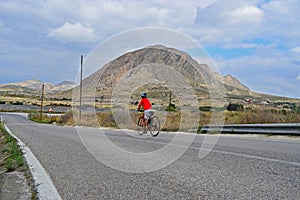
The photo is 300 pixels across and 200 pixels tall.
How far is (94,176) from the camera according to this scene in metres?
5.88

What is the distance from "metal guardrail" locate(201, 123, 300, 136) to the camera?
12875 millimetres

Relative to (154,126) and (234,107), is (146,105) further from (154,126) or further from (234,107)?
(234,107)

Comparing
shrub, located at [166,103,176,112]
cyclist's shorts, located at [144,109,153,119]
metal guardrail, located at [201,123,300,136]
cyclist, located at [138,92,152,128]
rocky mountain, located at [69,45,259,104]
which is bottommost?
metal guardrail, located at [201,123,300,136]

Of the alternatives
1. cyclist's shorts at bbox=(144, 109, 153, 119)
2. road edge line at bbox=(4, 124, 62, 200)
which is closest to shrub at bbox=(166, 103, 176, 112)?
cyclist's shorts at bbox=(144, 109, 153, 119)

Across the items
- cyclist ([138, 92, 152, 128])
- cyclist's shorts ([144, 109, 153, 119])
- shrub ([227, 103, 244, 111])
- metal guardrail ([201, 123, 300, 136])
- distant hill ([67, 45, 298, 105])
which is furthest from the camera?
shrub ([227, 103, 244, 111])

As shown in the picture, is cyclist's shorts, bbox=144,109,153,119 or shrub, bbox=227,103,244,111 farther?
shrub, bbox=227,103,244,111

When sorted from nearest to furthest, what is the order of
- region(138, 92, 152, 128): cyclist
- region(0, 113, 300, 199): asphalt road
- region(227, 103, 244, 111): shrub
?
region(0, 113, 300, 199): asphalt road
region(138, 92, 152, 128): cyclist
region(227, 103, 244, 111): shrub

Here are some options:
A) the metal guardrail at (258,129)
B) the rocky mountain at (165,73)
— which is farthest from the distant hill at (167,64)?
the metal guardrail at (258,129)

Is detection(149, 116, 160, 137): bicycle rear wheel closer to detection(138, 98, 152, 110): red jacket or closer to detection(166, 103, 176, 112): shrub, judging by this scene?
detection(138, 98, 152, 110): red jacket

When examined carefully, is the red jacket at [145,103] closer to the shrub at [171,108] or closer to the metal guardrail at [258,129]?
the metal guardrail at [258,129]

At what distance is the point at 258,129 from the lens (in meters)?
14.6

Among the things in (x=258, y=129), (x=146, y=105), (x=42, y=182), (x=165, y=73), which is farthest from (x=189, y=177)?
(x=258, y=129)

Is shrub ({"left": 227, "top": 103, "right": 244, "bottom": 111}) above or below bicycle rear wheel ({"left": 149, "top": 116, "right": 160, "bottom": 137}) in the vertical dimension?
above

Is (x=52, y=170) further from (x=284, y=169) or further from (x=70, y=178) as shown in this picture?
(x=284, y=169)
